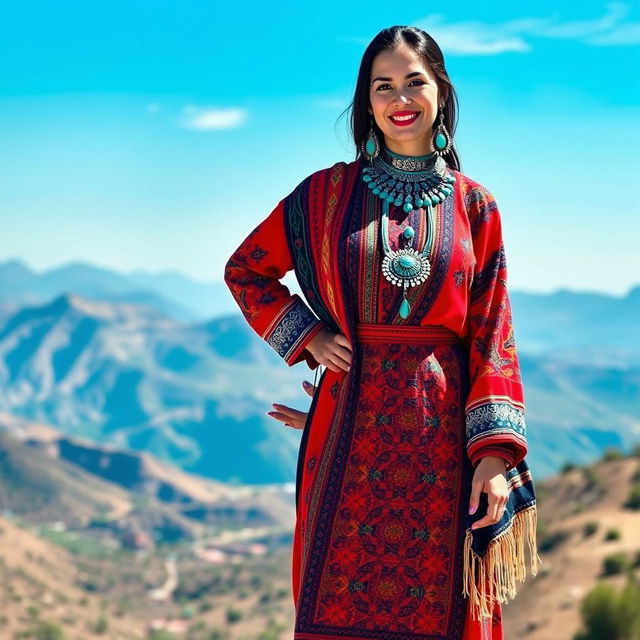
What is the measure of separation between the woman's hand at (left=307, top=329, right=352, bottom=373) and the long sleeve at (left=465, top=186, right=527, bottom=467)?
13.6 inches

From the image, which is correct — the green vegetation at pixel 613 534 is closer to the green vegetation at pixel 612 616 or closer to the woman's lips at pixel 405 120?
the green vegetation at pixel 612 616

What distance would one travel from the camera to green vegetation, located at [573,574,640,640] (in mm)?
24062

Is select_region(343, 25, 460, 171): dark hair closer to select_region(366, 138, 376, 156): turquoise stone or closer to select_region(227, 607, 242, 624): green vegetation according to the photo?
select_region(366, 138, 376, 156): turquoise stone

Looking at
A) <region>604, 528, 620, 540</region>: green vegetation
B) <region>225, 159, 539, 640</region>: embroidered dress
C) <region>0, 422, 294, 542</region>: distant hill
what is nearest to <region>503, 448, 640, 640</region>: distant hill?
<region>604, 528, 620, 540</region>: green vegetation

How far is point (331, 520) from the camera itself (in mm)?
2766

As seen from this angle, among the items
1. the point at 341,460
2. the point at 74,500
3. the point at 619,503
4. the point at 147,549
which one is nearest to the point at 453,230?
the point at 341,460

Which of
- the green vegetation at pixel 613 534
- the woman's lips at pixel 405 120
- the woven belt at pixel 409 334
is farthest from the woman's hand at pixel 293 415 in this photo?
the green vegetation at pixel 613 534

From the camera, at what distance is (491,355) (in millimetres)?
2754

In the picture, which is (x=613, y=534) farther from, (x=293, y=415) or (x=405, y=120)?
(x=405, y=120)

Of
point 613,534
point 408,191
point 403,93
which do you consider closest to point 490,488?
point 408,191

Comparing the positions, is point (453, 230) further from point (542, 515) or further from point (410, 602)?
point (542, 515)

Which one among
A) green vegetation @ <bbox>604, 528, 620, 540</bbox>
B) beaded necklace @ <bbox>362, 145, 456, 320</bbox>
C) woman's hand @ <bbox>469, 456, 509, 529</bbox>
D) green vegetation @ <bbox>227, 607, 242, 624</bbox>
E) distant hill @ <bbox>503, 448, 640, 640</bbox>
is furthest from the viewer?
green vegetation @ <bbox>227, 607, 242, 624</bbox>

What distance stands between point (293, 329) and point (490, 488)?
0.74m

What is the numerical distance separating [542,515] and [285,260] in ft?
132
